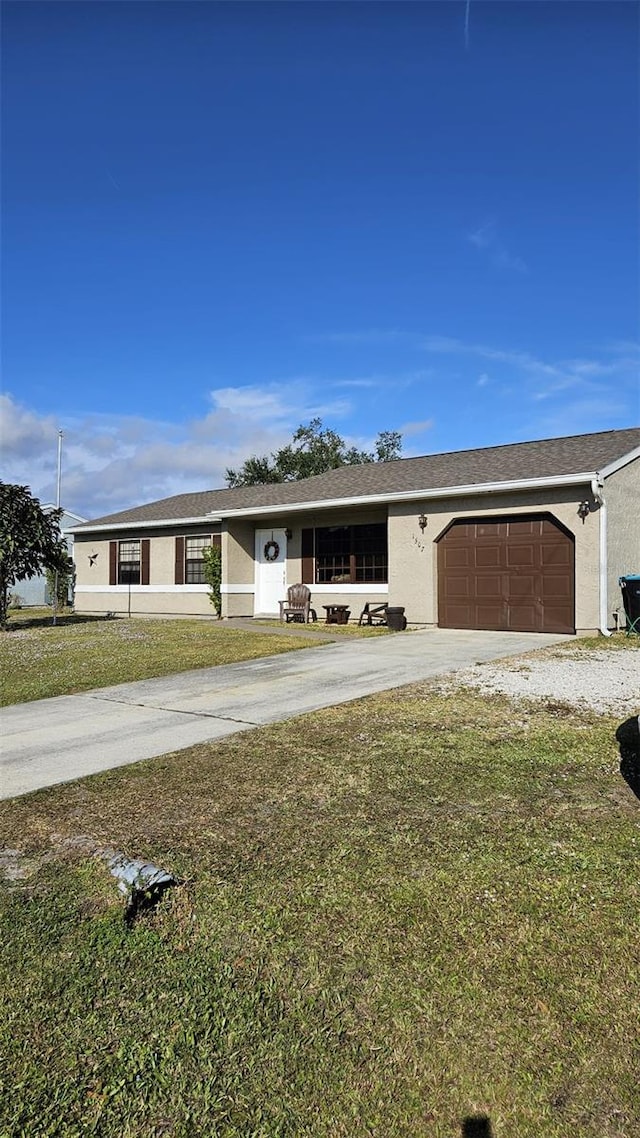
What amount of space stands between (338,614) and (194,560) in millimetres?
5832

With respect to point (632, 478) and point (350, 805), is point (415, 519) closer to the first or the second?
point (632, 478)

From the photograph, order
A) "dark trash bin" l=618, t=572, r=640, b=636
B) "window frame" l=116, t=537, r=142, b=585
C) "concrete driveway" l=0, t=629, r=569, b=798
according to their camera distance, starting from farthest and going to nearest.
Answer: "window frame" l=116, t=537, r=142, b=585 → "dark trash bin" l=618, t=572, r=640, b=636 → "concrete driveway" l=0, t=629, r=569, b=798

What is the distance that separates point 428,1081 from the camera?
1992mm

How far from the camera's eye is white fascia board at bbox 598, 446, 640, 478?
12.5 meters

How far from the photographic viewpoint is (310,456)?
4941 centimetres

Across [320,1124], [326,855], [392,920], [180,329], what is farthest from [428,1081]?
[180,329]

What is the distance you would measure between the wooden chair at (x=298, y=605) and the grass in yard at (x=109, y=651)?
1.92 m

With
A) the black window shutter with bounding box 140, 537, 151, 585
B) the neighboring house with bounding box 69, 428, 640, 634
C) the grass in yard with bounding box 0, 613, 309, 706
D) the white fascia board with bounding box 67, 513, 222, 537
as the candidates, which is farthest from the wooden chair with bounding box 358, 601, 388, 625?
the black window shutter with bounding box 140, 537, 151, 585

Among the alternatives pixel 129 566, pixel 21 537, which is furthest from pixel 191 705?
pixel 129 566

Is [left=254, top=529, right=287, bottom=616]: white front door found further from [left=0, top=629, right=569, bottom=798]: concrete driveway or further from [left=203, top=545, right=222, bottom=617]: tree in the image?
[left=0, top=629, right=569, bottom=798]: concrete driveway

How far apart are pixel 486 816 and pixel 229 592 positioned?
1517 cm

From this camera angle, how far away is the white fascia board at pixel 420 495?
12733mm

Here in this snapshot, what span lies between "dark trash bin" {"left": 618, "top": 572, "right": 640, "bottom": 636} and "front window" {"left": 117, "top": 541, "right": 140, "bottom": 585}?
15.1 m

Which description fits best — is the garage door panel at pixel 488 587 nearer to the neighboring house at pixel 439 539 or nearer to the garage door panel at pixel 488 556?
the neighboring house at pixel 439 539
